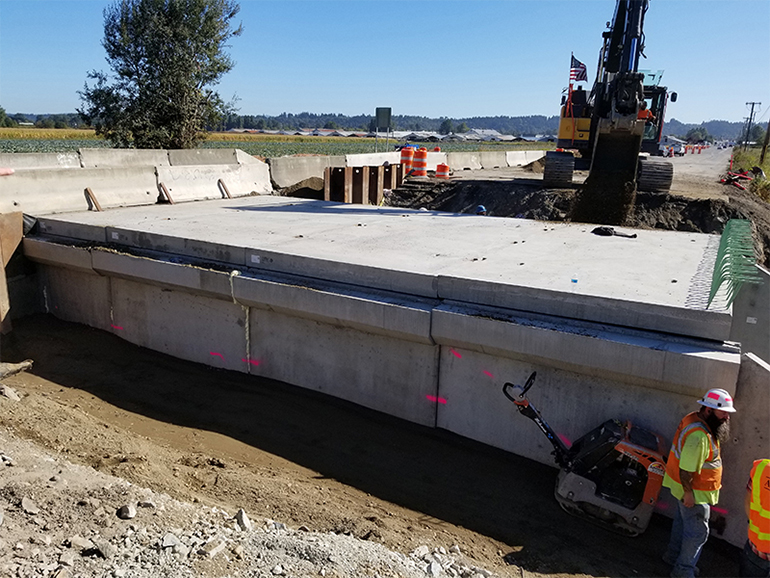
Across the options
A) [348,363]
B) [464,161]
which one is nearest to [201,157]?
[348,363]

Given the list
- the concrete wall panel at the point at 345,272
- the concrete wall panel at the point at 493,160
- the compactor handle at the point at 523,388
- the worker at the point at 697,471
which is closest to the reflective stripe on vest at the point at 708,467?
the worker at the point at 697,471

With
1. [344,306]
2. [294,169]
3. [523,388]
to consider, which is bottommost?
[523,388]

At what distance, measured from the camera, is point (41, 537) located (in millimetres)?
3980

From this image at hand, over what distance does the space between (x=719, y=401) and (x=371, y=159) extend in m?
17.0

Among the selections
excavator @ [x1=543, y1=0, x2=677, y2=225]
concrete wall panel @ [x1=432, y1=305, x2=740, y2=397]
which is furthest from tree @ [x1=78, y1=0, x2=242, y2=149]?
concrete wall panel @ [x1=432, y1=305, x2=740, y2=397]

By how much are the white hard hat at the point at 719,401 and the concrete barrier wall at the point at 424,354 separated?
0.29m

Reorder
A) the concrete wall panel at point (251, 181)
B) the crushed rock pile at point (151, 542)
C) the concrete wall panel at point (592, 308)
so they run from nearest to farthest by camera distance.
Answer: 1. the crushed rock pile at point (151, 542)
2. the concrete wall panel at point (592, 308)
3. the concrete wall panel at point (251, 181)

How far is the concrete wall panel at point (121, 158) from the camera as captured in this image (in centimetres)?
1184

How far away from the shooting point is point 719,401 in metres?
4.32

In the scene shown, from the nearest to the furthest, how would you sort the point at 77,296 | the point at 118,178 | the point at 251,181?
the point at 77,296, the point at 118,178, the point at 251,181

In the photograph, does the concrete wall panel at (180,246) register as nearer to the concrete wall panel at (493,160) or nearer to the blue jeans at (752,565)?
the blue jeans at (752,565)

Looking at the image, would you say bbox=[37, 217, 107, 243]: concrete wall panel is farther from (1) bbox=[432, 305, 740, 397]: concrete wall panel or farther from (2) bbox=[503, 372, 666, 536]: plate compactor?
(2) bbox=[503, 372, 666, 536]: plate compactor

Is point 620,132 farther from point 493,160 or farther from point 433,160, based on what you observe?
point 493,160

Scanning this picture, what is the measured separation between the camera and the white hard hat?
4.30 metres
